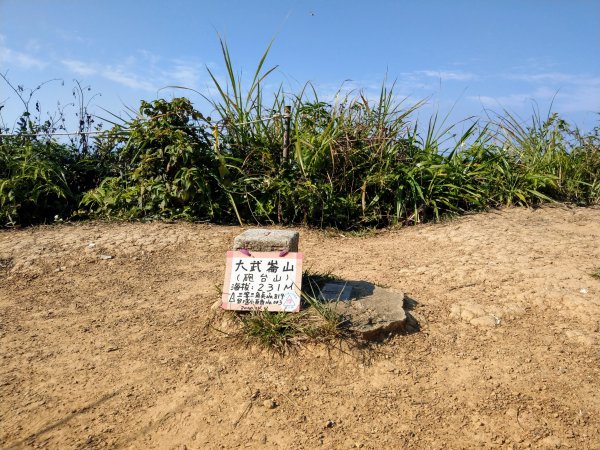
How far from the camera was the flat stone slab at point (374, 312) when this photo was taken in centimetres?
288

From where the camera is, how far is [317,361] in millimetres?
2744

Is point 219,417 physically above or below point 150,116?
below

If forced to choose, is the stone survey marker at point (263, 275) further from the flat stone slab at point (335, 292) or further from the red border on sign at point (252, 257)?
the flat stone slab at point (335, 292)

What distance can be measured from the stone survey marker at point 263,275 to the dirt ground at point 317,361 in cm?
23

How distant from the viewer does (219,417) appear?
2385 mm

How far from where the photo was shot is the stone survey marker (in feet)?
9.91

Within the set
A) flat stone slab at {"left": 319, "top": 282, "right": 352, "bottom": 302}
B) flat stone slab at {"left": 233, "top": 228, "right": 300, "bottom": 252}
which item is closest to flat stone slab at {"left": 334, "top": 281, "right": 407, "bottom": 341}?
flat stone slab at {"left": 319, "top": 282, "right": 352, "bottom": 302}

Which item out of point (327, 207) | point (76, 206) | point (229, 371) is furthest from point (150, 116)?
point (229, 371)

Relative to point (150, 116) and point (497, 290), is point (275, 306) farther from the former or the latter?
point (150, 116)

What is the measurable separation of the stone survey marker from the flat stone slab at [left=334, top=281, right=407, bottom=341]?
0.29 meters

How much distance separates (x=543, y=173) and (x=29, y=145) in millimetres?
5280

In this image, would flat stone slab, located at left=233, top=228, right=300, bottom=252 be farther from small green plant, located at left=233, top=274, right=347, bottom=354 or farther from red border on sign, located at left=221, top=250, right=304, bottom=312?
small green plant, located at left=233, top=274, right=347, bottom=354

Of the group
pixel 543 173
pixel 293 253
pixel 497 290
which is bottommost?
pixel 497 290

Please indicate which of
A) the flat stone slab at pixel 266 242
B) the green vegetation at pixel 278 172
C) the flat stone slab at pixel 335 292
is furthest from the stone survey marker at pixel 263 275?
the green vegetation at pixel 278 172
